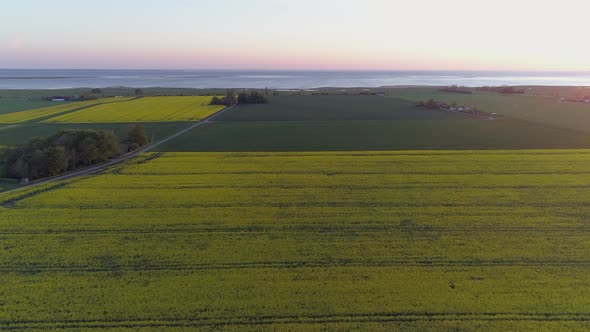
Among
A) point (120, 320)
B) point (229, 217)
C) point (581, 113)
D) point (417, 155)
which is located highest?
point (581, 113)

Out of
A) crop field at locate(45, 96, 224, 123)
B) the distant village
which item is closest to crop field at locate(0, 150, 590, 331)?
crop field at locate(45, 96, 224, 123)

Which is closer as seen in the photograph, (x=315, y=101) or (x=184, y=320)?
(x=184, y=320)

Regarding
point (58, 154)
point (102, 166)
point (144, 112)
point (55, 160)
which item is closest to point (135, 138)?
point (102, 166)

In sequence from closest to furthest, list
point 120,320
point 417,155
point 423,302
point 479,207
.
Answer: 1. point 120,320
2. point 423,302
3. point 479,207
4. point 417,155

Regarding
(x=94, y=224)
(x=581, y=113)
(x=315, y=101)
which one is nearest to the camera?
(x=94, y=224)

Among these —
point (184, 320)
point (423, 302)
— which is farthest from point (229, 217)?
point (423, 302)

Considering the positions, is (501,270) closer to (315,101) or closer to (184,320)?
(184,320)

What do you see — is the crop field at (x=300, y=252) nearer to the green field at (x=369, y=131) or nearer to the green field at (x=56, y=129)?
the green field at (x=369, y=131)
